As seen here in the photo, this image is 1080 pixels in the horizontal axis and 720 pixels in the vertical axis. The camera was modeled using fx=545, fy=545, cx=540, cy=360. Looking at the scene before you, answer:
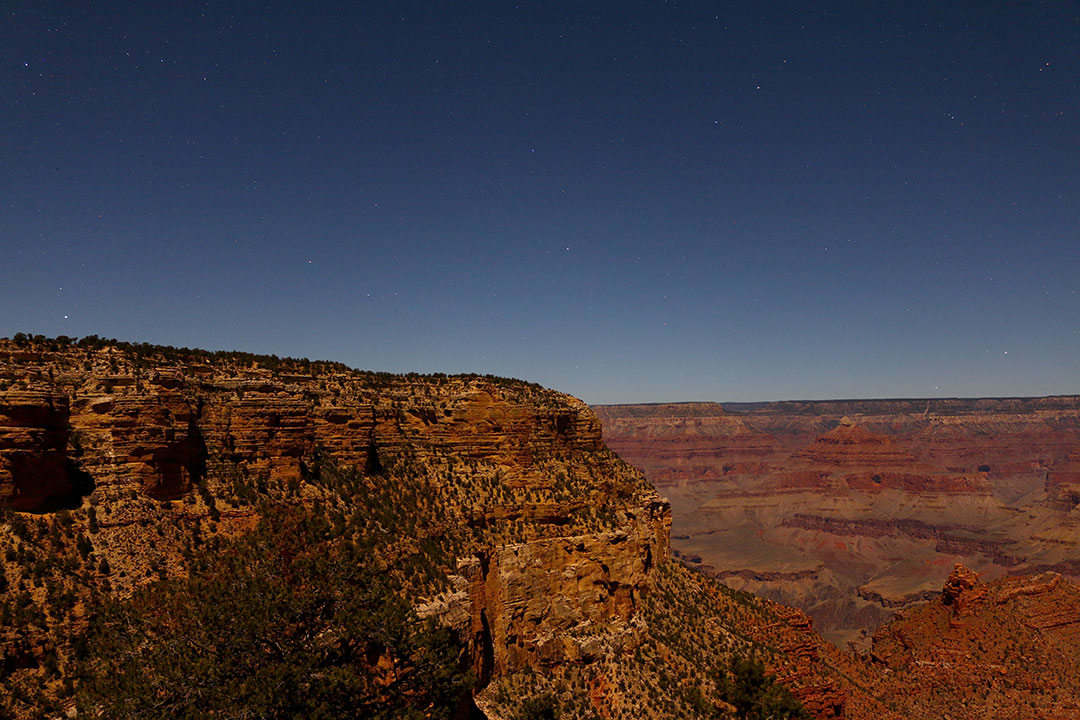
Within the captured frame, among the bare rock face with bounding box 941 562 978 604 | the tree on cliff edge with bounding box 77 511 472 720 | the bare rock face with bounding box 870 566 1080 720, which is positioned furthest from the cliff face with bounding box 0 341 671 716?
the bare rock face with bounding box 941 562 978 604

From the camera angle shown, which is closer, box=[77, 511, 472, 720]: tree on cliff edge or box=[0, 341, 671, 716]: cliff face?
box=[77, 511, 472, 720]: tree on cliff edge

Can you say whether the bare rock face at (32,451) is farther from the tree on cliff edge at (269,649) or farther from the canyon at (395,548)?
the tree on cliff edge at (269,649)

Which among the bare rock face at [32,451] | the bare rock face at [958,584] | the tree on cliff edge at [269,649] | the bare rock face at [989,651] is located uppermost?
the bare rock face at [32,451]

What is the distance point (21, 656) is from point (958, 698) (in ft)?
234

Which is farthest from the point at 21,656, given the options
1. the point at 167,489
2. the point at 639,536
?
the point at 639,536

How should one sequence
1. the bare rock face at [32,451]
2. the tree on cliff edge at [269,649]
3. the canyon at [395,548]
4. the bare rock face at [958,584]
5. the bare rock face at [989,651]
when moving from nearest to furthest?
1. the tree on cliff edge at [269,649]
2. the canyon at [395,548]
3. the bare rock face at [32,451]
4. the bare rock face at [989,651]
5. the bare rock face at [958,584]

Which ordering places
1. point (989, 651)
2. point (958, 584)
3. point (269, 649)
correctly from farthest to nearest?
point (958, 584) < point (989, 651) < point (269, 649)

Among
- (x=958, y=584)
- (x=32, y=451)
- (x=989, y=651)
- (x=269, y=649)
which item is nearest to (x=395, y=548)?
(x=269, y=649)

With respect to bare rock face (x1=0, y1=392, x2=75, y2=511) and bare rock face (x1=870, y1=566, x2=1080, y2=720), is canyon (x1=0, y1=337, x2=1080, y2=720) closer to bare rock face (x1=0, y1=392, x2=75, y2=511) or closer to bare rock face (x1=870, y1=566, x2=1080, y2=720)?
bare rock face (x1=0, y1=392, x2=75, y2=511)

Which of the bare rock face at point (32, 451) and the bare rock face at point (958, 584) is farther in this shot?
the bare rock face at point (958, 584)

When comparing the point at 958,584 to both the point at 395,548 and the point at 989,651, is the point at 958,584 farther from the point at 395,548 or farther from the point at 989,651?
the point at 395,548

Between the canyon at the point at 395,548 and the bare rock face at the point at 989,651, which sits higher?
the canyon at the point at 395,548

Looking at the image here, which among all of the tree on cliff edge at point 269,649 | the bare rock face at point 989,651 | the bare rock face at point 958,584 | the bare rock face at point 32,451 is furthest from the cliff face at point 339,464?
the bare rock face at point 958,584

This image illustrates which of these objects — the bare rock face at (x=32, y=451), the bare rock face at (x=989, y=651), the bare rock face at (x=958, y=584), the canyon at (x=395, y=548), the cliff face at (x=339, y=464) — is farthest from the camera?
the bare rock face at (x=958, y=584)
